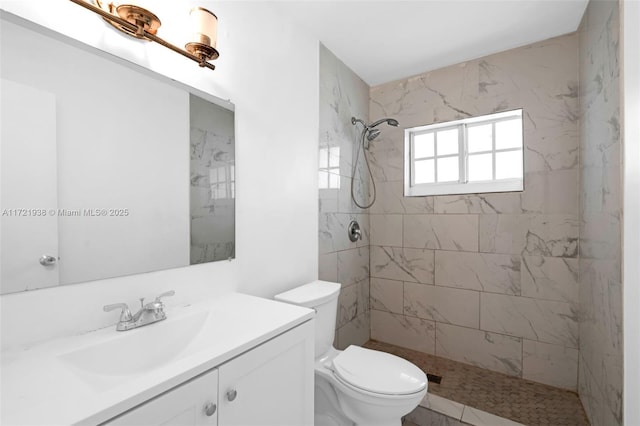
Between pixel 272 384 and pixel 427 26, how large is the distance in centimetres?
222

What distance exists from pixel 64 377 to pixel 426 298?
92.1 inches

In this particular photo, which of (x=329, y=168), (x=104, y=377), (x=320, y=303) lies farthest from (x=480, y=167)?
(x=104, y=377)

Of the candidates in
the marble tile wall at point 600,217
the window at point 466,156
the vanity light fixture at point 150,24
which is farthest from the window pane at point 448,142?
the vanity light fixture at point 150,24

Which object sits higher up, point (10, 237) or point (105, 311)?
point (10, 237)

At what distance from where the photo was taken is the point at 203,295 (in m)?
1.30

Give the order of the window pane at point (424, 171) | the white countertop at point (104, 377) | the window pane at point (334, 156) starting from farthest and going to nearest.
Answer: the window pane at point (424, 171) < the window pane at point (334, 156) < the white countertop at point (104, 377)

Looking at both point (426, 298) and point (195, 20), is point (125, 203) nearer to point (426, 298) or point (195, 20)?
point (195, 20)

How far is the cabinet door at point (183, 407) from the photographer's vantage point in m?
0.62

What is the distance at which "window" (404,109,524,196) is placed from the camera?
2.26 m

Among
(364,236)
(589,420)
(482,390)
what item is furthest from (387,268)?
(589,420)

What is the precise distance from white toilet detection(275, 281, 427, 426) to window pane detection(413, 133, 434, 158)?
1.56 meters

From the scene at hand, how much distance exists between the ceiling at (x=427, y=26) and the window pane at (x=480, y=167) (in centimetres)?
78

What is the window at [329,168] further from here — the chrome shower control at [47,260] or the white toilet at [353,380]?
the chrome shower control at [47,260]

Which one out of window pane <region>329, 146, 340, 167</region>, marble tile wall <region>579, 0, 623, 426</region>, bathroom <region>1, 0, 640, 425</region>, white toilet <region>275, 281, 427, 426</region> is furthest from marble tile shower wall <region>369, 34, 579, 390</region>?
white toilet <region>275, 281, 427, 426</region>
